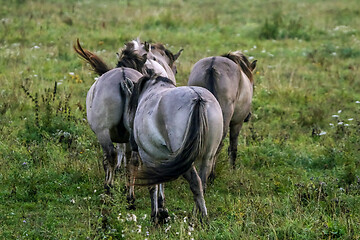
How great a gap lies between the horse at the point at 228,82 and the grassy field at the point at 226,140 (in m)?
0.83

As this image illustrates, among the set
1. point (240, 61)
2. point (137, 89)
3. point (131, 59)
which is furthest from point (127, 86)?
point (240, 61)

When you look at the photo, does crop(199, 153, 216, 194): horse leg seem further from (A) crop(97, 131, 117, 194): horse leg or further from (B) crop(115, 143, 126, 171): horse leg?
(B) crop(115, 143, 126, 171): horse leg

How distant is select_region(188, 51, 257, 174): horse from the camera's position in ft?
21.3

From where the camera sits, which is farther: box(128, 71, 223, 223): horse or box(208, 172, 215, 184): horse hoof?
box(208, 172, 215, 184): horse hoof

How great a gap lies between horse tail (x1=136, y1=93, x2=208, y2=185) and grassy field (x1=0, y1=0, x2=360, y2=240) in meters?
0.41

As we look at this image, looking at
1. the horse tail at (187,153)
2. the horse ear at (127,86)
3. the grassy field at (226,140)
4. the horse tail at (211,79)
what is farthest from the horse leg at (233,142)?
the horse tail at (187,153)

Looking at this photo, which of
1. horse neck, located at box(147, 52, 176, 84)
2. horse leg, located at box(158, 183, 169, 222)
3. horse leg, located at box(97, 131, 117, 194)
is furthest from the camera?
horse neck, located at box(147, 52, 176, 84)

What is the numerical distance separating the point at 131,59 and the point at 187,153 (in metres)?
2.46

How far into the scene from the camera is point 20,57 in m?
12.0

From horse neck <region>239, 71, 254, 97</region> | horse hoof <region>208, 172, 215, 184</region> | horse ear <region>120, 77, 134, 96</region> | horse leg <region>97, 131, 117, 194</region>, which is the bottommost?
horse hoof <region>208, 172, 215, 184</region>

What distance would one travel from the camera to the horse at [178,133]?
450 centimetres

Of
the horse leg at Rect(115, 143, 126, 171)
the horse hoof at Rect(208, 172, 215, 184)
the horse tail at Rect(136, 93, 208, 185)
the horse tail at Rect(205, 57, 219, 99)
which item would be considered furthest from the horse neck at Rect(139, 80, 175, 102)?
the horse hoof at Rect(208, 172, 215, 184)

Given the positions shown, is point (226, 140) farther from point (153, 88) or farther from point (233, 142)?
point (153, 88)

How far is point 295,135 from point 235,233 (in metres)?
4.69
